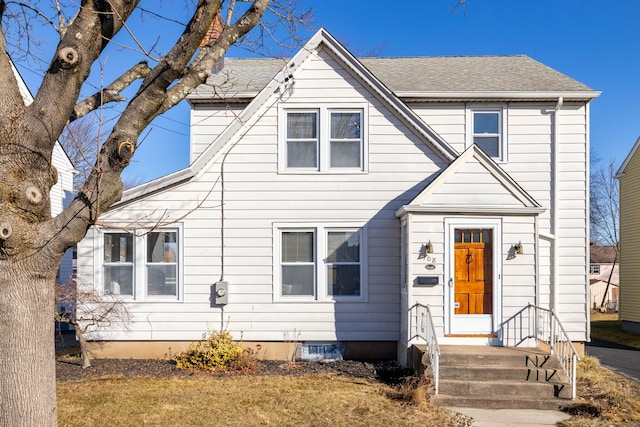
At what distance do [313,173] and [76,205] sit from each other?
7.40 meters

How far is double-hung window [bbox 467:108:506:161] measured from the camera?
13297mm

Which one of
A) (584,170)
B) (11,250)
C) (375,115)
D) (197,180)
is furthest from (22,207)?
(584,170)

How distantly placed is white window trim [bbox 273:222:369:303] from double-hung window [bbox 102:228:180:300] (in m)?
2.17

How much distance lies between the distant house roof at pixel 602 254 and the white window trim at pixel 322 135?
37479 mm

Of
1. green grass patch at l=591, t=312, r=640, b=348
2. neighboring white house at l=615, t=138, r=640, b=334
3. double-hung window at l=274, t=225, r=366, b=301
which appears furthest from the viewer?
neighboring white house at l=615, t=138, r=640, b=334

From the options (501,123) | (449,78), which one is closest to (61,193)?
(449,78)

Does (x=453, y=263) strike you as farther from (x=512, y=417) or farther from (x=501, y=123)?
(x=501, y=123)

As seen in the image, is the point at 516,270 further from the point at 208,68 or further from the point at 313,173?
the point at 208,68

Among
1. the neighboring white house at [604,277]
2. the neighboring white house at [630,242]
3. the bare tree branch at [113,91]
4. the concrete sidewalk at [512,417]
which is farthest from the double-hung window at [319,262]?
the neighboring white house at [604,277]

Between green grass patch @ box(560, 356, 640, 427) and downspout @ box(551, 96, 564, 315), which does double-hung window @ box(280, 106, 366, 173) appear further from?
green grass patch @ box(560, 356, 640, 427)

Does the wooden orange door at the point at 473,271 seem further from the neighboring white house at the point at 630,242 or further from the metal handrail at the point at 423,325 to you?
the neighboring white house at the point at 630,242

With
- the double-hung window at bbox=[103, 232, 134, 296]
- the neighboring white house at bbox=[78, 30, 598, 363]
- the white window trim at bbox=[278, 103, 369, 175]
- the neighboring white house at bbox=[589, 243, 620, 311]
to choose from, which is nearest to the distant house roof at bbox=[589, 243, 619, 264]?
the neighboring white house at bbox=[589, 243, 620, 311]

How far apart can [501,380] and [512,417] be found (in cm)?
109

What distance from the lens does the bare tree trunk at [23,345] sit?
466 cm
